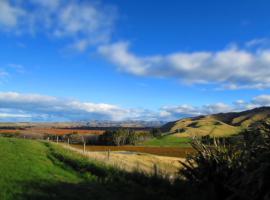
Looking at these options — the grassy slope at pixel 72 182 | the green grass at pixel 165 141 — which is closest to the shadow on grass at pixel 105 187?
the grassy slope at pixel 72 182

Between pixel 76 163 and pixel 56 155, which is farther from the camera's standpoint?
pixel 56 155

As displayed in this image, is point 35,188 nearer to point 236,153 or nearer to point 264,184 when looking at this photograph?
point 236,153

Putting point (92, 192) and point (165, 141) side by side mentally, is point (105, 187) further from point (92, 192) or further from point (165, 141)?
point (165, 141)

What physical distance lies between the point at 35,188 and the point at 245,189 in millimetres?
7032

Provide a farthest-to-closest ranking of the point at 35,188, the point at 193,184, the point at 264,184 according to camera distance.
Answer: the point at 193,184, the point at 35,188, the point at 264,184

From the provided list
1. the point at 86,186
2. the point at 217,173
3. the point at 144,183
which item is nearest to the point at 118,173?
the point at 144,183

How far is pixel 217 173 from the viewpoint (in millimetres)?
14977

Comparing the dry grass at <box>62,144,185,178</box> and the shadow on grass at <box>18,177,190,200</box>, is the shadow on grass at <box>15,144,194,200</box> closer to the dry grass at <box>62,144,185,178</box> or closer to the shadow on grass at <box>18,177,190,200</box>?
the shadow on grass at <box>18,177,190,200</box>

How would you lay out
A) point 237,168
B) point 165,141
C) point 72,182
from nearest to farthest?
point 237,168
point 72,182
point 165,141

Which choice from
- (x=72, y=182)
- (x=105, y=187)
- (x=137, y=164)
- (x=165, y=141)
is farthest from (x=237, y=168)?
(x=165, y=141)

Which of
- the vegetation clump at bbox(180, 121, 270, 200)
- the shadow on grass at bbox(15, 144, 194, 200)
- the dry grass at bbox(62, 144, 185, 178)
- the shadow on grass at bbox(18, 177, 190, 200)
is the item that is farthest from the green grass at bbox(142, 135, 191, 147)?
the vegetation clump at bbox(180, 121, 270, 200)

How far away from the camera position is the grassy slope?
544 inches

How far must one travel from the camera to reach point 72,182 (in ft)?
56.9

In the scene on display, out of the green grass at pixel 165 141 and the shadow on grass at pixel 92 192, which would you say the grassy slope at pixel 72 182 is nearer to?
the shadow on grass at pixel 92 192
